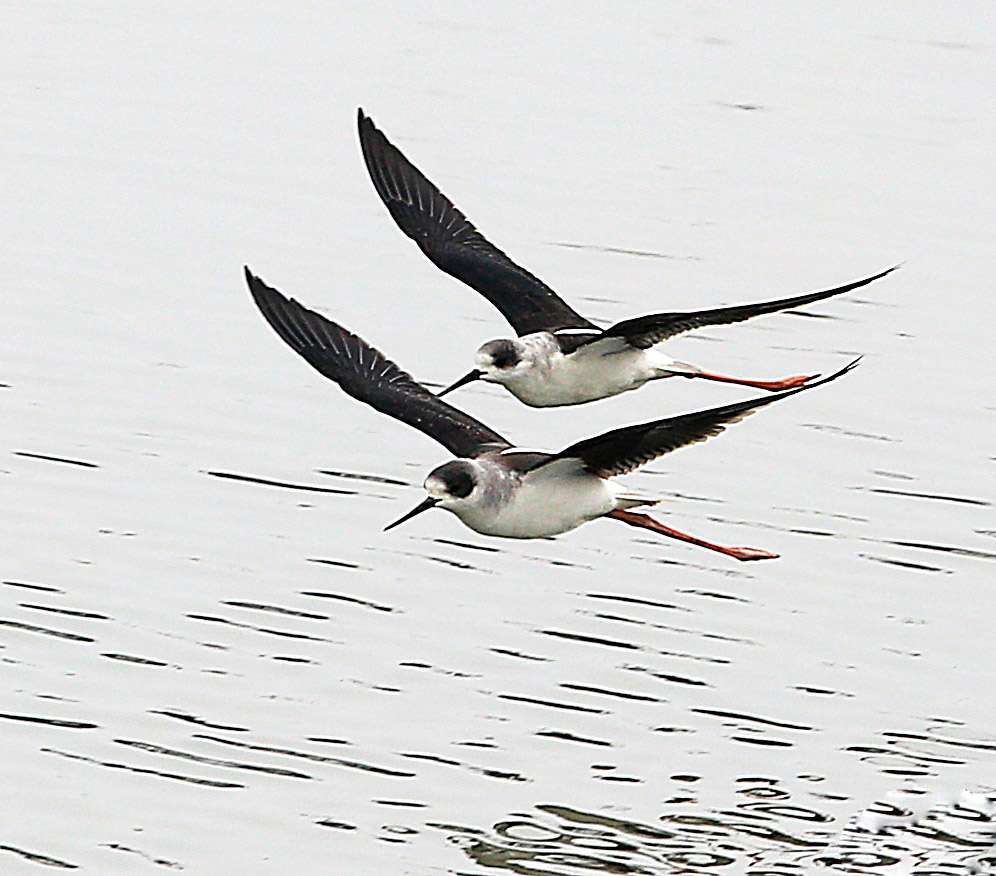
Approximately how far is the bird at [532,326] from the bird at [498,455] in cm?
48

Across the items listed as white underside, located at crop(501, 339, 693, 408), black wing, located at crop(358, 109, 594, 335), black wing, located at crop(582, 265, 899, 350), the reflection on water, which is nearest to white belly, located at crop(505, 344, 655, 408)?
white underside, located at crop(501, 339, 693, 408)

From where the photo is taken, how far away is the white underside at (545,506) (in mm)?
13883

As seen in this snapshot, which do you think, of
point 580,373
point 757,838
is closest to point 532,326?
point 580,373

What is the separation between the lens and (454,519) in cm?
1756

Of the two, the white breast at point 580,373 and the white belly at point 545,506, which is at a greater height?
the white breast at point 580,373

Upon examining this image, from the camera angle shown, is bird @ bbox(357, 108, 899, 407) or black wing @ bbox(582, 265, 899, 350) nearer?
black wing @ bbox(582, 265, 899, 350)

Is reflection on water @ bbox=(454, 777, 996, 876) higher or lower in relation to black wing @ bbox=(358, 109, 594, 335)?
lower

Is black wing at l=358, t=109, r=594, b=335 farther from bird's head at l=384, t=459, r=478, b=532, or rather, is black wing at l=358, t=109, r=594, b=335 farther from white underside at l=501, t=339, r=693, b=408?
bird's head at l=384, t=459, r=478, b=532

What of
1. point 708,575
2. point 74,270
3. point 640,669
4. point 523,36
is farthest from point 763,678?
point 523,36

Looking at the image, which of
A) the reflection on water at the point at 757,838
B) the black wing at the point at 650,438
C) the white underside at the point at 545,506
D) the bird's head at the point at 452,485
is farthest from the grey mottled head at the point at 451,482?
the reflection on water at the point at 757,838

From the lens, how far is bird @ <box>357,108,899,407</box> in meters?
14.7

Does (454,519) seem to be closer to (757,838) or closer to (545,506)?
(545,506)

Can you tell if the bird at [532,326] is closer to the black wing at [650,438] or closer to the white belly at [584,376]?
the white belly at [584,376]

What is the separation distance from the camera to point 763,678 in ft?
48.5
